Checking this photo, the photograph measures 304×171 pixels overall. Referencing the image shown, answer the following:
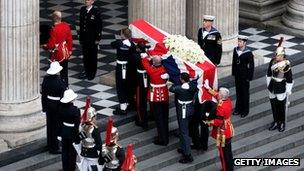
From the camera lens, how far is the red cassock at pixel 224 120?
33.2m

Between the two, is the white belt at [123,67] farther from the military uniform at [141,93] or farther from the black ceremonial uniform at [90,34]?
the black ceremonial uniform at [90,34]

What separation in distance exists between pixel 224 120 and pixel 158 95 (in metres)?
1.79

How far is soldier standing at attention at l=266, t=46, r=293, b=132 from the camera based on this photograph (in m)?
35.3

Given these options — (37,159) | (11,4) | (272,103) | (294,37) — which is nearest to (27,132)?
(37,159)

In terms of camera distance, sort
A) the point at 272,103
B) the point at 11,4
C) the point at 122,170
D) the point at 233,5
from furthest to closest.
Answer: the point at 233,5 < the point at 272,103 < the point at 11,4 < the point at 122,170

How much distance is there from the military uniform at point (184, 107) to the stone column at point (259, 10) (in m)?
9.24

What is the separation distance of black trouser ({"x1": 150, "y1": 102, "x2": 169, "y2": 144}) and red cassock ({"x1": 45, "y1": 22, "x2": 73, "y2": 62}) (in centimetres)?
291

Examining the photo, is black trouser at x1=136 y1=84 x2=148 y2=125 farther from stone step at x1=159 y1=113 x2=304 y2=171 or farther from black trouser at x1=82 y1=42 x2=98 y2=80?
black trouser at x1=82 y1=42 x2=98 y2=80

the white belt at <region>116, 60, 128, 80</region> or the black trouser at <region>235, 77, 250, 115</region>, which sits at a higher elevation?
the white belt at <region>116, 60, 128, 80</region>

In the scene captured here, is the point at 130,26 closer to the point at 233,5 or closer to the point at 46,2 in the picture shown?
the point at 233,5

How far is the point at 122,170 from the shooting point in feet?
101

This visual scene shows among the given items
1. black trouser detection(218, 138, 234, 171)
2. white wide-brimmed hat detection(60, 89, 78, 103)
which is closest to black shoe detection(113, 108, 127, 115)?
black trouser detection(218, 138, 234, 171)

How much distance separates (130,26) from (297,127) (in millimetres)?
4480

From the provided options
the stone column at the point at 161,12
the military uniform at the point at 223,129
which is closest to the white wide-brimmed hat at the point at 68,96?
the military uniform at the point at 223,129
